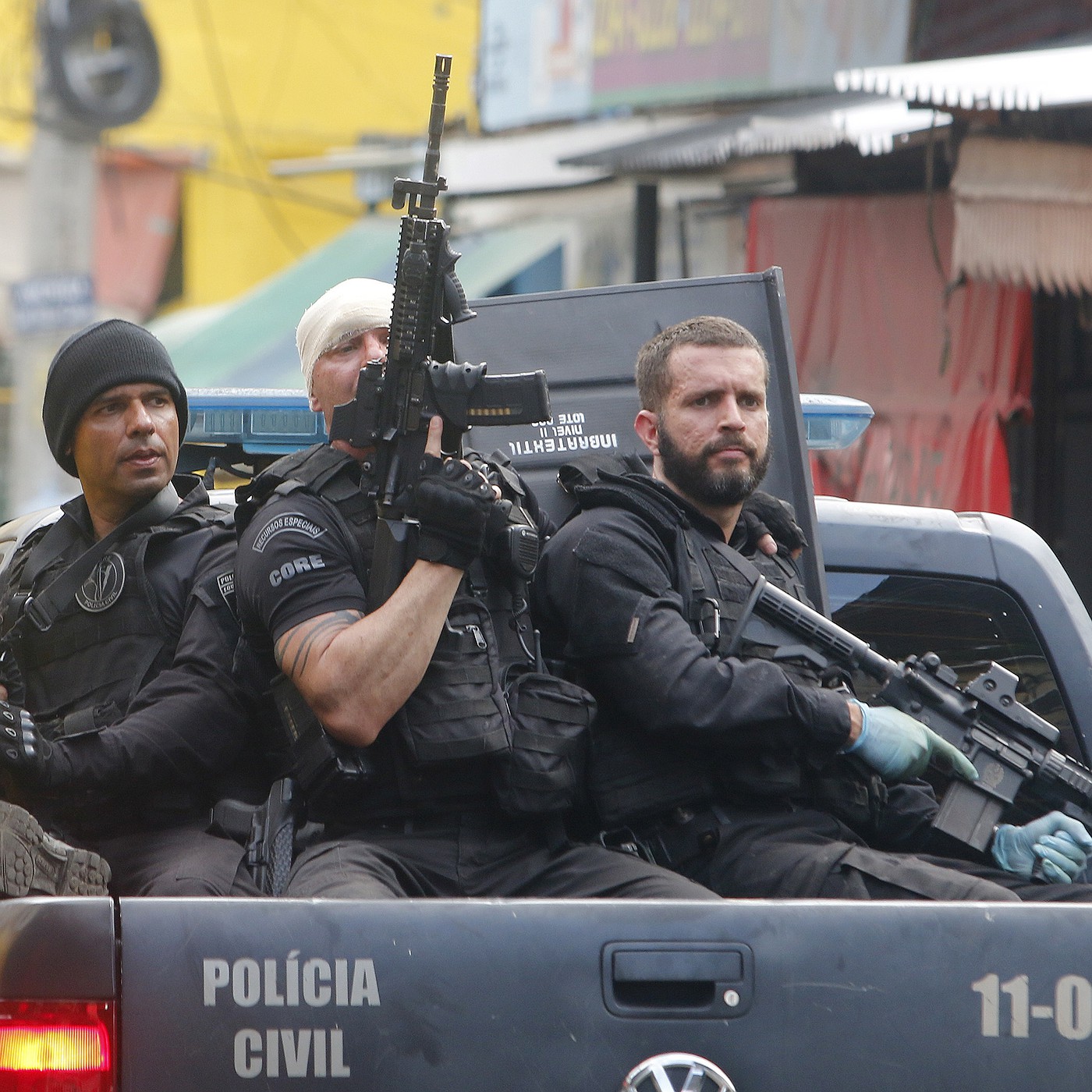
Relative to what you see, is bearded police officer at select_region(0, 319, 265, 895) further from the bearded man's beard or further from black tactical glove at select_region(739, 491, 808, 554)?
black tactical glove at select_region(739, 491, 808, 554)

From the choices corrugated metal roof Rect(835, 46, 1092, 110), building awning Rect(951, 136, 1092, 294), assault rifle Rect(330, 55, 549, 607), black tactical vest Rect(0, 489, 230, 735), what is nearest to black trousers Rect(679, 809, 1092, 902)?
assault rifle Rect(330, 55, 549, 607)

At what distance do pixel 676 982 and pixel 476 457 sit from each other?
138 cm

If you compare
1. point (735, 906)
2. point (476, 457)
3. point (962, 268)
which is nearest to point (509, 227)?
point (962, 268)

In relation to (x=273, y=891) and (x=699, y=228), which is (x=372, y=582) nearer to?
(x=273, y=891)

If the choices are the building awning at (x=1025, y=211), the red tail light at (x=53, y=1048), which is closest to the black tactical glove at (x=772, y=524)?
the red tail light at (x=53, y=1048)

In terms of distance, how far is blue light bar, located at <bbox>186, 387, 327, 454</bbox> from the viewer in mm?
4137

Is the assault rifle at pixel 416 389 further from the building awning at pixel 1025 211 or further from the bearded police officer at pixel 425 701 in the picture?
the building awning at pixel 1025 211

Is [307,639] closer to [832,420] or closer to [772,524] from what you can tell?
[772,524]

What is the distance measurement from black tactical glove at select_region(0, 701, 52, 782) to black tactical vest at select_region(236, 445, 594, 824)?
452mm

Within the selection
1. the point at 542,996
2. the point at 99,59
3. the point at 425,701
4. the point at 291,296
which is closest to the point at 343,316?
the point at 425,701

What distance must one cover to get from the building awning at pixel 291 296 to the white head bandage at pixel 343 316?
35.8 ft

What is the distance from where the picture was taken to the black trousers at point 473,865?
2695 mm

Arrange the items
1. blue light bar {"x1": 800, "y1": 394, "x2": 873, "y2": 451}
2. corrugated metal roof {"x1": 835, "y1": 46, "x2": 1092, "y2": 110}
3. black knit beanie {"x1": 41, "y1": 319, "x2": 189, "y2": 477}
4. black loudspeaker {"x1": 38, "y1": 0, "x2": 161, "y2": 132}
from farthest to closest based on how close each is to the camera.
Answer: black loudspeaker {"x1": 38, "y1": 0, "x2": 161, "y2": 132} < corrugated metal roof {"x1": 835, "y1": 46, "x2": 1092, "y2": 110} < blue light bar {"x1": 800, "y1": 394, "x2": 873, "y2": 451} < black knit beanie {"x1": 41, "y1": 319, "x2": 189, "y2": 477}

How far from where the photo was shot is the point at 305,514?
2.97m
